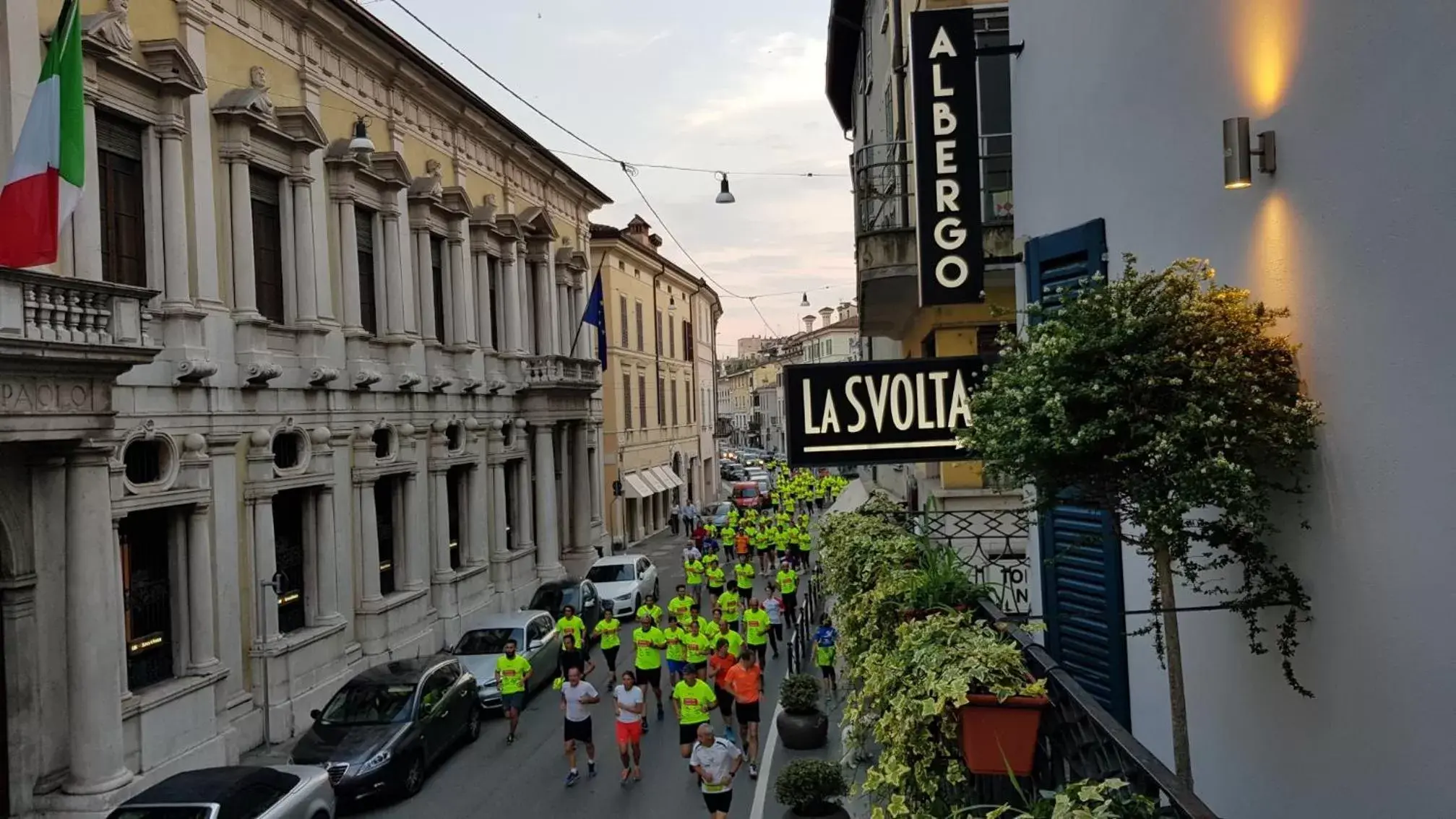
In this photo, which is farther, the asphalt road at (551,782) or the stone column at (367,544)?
the stone column at (367,544)

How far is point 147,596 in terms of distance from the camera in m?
14.3

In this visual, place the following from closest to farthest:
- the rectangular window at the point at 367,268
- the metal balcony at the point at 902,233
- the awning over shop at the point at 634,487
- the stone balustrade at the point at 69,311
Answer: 1. the metal balcony at the point at 902,233
2. the stone balustrade at the point at 69,311
3. the rectangular window at the point at 367,268
4. the awning over shop at the point at 634,487

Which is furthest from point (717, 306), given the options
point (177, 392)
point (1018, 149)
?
point (1018, 149)

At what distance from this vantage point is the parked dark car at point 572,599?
2195 centimetres

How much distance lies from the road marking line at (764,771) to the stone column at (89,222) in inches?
389

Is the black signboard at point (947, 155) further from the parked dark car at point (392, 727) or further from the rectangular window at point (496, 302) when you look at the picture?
the rectangular window at point (496, 302)

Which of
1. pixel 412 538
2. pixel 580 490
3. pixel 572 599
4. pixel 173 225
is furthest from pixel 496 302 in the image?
pixel 173 225

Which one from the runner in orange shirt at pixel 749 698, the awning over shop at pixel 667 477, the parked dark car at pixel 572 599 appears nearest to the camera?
the runner in orange shirt at pixel 749 698

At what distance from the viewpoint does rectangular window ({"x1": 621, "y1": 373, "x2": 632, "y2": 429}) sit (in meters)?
42.0

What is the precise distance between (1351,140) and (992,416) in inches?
67.4

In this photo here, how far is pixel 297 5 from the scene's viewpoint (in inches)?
698

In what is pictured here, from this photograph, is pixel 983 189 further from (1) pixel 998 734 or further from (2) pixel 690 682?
(1) pixel 998 734

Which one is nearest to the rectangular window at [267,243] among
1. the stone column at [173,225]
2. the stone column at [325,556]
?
the stone column at [173,225]

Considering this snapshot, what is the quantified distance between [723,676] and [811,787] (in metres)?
4.43
